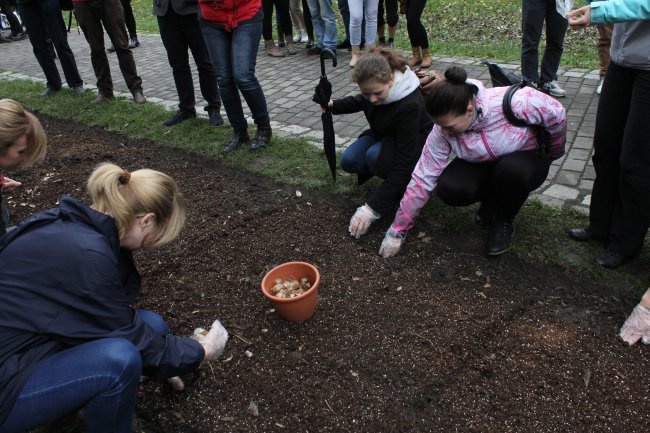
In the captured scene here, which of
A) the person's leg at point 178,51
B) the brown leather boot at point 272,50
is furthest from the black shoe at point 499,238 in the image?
the brown leather boot at point 272,50

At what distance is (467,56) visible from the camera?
668 centimetres

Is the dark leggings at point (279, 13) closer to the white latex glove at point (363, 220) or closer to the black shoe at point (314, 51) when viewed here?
the black shoe at point (314, 51)

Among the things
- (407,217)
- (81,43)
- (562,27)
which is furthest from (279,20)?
(407,217)

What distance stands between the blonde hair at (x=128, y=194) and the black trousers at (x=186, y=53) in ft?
10.7

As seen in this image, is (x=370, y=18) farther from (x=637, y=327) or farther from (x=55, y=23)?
(x=637, y=327)

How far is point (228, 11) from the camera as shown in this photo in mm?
4008

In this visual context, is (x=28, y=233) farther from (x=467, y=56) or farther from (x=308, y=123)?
(x=467, y=56)

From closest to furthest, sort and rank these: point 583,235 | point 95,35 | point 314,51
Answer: point 583,235, point 95,35, point 314,51

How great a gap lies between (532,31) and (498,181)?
2.76 m

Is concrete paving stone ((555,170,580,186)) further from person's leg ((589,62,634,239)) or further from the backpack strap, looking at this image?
the backpack strap

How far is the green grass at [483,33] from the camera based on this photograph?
6504 mm

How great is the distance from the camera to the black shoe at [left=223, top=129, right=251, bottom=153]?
4535 mm

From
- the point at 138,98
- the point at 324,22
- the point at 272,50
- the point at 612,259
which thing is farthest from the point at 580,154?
the point at 272,50

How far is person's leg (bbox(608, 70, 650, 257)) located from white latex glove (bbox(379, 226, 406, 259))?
1134 mm
